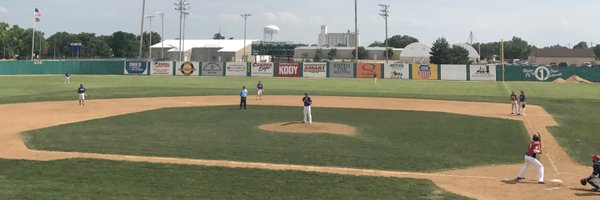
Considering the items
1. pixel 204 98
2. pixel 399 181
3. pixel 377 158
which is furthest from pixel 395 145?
pixel 204 98

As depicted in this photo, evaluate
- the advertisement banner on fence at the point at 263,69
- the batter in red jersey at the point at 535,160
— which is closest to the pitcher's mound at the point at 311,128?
the batter in red jersey at the point at 535,160

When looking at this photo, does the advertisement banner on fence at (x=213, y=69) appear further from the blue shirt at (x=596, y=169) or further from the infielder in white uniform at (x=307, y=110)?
the blue shirt at (x=596, y=169)

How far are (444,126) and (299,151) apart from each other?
951 cm

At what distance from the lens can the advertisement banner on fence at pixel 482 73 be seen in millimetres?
68188

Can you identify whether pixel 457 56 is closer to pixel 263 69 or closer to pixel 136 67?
pixel 263 69

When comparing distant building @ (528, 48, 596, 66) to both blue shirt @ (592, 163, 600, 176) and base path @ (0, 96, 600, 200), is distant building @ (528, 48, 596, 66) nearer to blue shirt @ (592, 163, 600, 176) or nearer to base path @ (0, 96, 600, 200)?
base path @ (0, 96, 600, 200)

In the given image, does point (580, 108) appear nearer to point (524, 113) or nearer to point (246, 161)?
point (524, 113)

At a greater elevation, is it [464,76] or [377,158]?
[464,76]

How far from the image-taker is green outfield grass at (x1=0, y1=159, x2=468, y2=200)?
1118cm

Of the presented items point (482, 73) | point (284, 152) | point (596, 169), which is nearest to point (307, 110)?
point (284, 152)

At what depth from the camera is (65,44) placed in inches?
6358

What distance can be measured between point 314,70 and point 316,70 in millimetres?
297

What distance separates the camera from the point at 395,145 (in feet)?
61.1

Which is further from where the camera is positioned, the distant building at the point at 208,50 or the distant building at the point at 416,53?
the distant building at the point at 208,50
